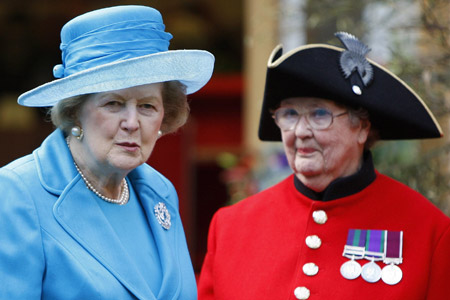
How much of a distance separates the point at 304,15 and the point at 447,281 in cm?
265

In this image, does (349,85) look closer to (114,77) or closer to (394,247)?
(394,247)

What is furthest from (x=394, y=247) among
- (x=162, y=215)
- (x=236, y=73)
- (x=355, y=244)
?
(x=236, y=73)

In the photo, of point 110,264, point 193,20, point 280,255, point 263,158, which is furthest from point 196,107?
point 110,264

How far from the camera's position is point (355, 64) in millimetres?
3471

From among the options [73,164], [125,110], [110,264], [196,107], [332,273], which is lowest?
[196,107]

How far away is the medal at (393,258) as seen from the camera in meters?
3.25

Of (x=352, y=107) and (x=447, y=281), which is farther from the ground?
(x=352, y=107)

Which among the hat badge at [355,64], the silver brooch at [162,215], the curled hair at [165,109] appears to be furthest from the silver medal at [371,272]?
the curled hair at [165,109]

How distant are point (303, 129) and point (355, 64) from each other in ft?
1.24

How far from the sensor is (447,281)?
320 centimetres

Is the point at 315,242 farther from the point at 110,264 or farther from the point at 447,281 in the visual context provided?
the point at 110,264

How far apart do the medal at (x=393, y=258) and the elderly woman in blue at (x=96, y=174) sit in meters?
→ 0.82

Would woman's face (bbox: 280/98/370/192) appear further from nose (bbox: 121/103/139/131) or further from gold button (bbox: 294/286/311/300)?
nose (bbox: 121/103/139/131)

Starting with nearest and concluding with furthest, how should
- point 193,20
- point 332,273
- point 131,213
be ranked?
point 131,213, point 332,273, point 193,20
